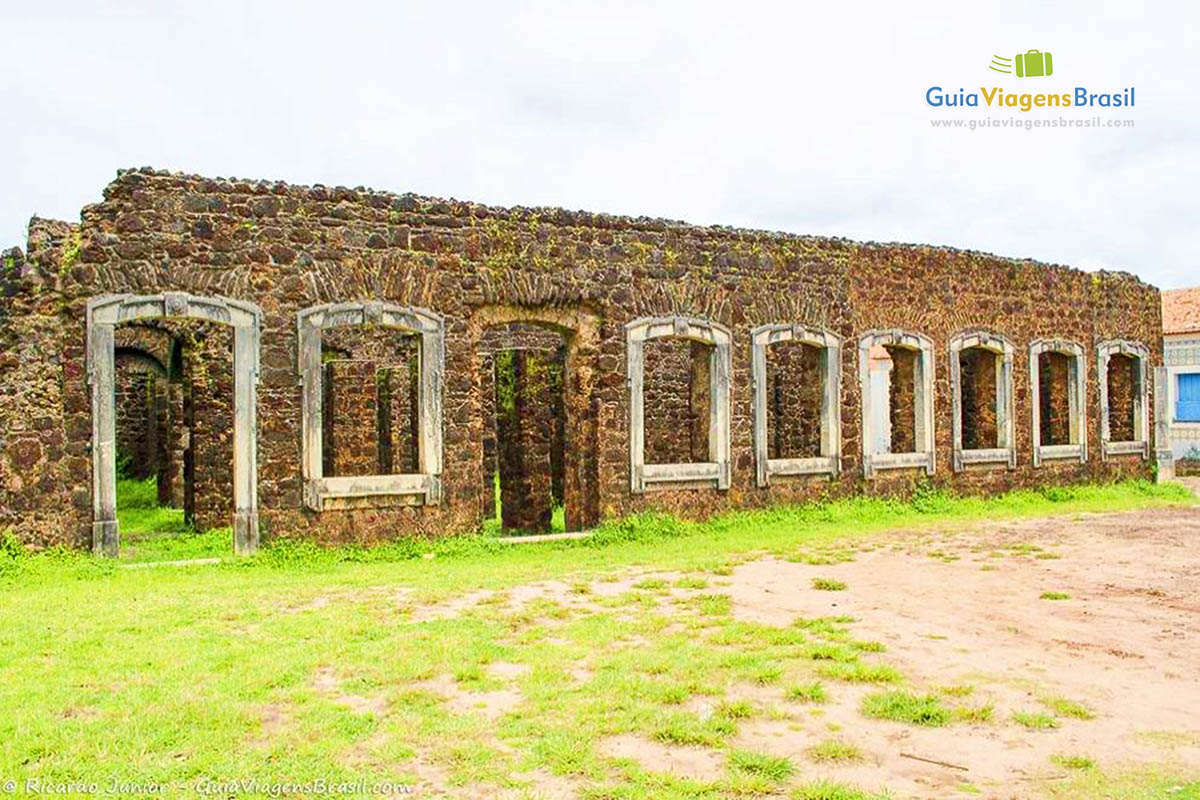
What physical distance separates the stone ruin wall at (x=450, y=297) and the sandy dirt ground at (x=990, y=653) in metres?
2.92

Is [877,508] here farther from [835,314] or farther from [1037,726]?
[1037,726]

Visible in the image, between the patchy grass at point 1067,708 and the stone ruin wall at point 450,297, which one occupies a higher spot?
the stone ruin wall at point 450,297

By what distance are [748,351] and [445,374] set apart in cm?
431

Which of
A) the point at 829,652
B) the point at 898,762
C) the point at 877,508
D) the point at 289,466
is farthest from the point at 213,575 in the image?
the point at 877,508

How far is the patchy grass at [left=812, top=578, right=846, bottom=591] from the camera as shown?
339 inches

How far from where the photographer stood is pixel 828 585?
8688mm

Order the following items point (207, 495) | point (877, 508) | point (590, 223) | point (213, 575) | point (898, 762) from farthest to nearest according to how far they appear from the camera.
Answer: point (877, 508), point (207, 495), point (590, 223), point (213, 575), point (898, 762)

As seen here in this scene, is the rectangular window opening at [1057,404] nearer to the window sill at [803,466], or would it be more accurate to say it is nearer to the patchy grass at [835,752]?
the window sill at [803,466]

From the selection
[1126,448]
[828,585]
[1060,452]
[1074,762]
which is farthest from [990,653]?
[1126,448]

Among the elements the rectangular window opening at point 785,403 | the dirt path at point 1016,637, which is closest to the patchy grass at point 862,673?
the dirt path at point 1016,637

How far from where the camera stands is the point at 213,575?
9.54 m

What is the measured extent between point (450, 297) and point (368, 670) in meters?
6.24

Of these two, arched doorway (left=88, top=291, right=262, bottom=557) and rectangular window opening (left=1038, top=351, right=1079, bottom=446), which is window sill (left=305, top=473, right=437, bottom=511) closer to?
arched doorway (left=88, top=291, right=262, bottom=557)

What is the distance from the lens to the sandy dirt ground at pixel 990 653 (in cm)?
436
